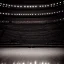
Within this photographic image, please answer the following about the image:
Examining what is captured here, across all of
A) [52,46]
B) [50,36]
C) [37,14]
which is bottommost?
[52,46]

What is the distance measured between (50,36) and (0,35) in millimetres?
2431

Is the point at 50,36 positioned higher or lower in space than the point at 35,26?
lower

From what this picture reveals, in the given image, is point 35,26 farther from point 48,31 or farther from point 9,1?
point 9,1

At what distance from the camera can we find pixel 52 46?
5.60 m

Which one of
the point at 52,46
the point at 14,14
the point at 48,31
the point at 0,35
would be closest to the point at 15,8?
the point at 14,14

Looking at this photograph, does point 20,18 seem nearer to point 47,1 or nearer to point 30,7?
point 30,7

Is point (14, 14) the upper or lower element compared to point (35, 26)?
upper

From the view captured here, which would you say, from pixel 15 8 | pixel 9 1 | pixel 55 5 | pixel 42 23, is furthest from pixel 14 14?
pixel 55 5

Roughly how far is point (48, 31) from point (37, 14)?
1.02 meters

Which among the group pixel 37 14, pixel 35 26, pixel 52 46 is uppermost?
pixel 37 14

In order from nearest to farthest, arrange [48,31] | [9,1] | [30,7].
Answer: [9,1], [30,7], [48,31]

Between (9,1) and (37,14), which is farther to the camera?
(37,14)

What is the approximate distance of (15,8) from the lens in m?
6.04

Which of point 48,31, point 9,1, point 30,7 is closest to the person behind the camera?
point 9,1
